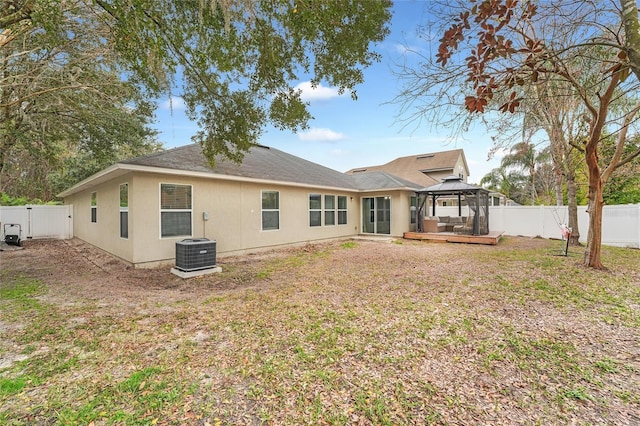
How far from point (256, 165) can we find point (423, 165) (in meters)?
17.4

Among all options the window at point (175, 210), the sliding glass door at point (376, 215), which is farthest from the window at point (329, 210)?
the window at point (175, 210)

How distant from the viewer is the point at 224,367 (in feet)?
9.13

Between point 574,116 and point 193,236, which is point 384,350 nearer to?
point 193,236

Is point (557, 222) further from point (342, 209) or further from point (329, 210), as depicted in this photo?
point (329, 210)

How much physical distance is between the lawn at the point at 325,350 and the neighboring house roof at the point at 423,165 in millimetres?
16697

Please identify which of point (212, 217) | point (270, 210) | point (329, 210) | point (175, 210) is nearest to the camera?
point (175, 210)

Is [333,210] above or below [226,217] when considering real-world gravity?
above

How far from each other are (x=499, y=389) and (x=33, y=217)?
63.2 feet

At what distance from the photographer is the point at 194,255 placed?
6.55m

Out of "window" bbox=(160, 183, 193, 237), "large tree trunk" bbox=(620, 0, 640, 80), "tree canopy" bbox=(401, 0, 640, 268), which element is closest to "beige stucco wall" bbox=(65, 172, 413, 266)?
"window" bbox=(160, 183, 193, 237)

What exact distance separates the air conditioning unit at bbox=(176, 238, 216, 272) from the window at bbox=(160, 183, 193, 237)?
114 centimetres

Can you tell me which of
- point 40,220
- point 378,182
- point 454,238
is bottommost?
point 454,238

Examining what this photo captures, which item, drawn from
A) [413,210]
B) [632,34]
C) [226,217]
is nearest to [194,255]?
[226,217]

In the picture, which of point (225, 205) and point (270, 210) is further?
point (270, 210)
